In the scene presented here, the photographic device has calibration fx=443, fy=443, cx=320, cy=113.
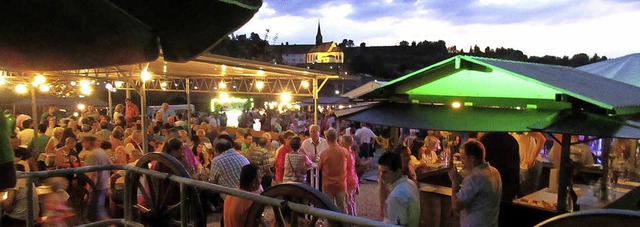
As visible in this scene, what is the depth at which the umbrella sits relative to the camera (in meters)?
1.65

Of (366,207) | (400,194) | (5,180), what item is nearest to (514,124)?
(400,194)

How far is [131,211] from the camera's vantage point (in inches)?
164

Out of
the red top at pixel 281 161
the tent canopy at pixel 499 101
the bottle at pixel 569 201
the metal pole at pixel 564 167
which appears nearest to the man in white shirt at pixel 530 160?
the bottle at pixel 569 201

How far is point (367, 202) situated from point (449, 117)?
4972mm

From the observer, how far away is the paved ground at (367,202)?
7.80 meters

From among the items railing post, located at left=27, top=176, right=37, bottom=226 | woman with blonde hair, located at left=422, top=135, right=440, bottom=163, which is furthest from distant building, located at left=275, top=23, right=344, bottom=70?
railing post, located at left=27, top=176, right=37, bottom=226

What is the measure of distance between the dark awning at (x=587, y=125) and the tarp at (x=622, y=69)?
4.49 meters

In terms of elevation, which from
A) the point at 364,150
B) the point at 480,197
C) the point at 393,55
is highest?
the point at 393,55

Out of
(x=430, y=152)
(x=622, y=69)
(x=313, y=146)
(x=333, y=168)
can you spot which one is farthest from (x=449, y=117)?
(x=622, y=69)

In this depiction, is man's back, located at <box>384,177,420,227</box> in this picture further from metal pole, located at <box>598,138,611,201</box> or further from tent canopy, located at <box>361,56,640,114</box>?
metal pole, located at <box>598,138,611,201</box>

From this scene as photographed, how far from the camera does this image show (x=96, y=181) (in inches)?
249

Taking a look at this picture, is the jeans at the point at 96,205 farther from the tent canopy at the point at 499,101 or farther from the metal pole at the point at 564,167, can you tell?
the metal pole at the point at 564,167

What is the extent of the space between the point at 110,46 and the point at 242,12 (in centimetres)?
58

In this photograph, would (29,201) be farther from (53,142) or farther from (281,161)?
(53,142)
